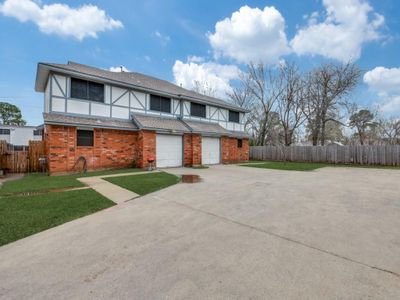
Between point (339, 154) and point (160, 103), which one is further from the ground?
point (160, 103)

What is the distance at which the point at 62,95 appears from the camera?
1052 cm

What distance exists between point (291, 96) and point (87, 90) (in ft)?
74.4

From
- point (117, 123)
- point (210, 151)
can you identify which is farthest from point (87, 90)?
point (210, 151)

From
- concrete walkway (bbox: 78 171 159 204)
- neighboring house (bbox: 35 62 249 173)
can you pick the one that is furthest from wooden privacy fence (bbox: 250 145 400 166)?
concrete walkway (bbox: 78 171 159 204)

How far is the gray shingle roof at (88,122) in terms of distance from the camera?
9.64m

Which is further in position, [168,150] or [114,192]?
[168,150]

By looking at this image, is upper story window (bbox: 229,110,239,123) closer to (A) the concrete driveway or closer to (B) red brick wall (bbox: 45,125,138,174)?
(B) red brick wall (bbox: 45,125,138,174)

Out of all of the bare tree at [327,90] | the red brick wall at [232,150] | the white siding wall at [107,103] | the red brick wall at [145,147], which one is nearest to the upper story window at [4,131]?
the white siding wall at [107,103]

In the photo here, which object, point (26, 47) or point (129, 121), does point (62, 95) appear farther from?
point (26, 47)

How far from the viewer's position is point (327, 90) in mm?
22969

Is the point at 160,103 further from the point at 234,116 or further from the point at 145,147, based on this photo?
the point at 234,116

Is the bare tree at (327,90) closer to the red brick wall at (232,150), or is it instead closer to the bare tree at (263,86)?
the bare tree at (263,86)

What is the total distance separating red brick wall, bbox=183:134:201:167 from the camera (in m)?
14.3

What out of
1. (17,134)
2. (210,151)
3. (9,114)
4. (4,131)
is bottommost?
(210,151)
